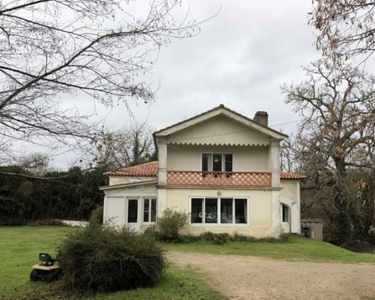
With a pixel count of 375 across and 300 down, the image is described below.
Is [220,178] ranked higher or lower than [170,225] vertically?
higher

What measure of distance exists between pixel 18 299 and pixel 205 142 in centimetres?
1843

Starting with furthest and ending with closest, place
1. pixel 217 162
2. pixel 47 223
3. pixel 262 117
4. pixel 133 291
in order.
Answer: pixel 47 223
pixel 262 117
pixel 217 162
pixel 133 291

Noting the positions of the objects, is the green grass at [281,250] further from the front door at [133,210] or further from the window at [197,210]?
the front door at [133,210]

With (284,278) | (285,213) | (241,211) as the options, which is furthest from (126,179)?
(284,278)

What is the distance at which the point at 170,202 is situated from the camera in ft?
89.1

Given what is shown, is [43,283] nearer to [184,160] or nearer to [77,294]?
[77,294]

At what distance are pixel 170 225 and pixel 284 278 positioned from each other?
12.4 m

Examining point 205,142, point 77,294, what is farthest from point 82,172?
point 205,142

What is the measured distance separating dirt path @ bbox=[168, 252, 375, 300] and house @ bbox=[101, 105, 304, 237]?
8.34 m

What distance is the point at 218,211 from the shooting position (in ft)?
89.7

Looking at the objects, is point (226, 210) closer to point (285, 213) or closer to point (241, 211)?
point (241, 211)

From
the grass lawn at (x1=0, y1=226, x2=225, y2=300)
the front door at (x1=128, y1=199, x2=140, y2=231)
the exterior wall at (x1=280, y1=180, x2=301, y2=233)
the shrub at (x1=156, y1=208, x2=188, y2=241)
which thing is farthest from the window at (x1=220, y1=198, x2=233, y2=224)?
the grass lawn at (x1=0, y1=226, x2=225, y2=300)

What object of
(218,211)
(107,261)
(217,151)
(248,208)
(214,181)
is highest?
(217,151)

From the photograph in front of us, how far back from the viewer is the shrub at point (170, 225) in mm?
25312
